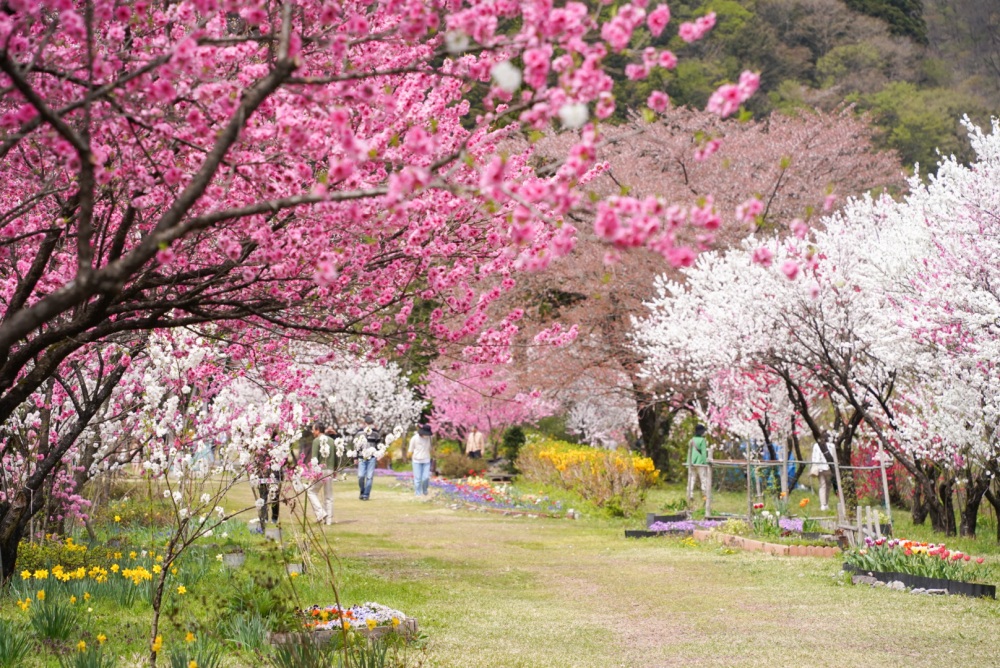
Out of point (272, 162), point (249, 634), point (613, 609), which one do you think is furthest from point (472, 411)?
point (272, 162)

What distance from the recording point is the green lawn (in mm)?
6883

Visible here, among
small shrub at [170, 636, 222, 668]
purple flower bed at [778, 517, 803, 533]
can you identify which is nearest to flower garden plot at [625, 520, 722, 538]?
purple flower bed at [778, 517, 803, 533]

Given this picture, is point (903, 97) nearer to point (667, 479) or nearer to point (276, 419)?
point (667, 479)

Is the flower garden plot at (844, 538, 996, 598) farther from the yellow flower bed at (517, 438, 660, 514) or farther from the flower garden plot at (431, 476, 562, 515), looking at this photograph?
the flower garden plot at (431, 476, 562, 515)

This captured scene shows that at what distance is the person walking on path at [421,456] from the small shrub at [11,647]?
1613 centimetres

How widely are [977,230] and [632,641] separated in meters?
6.31

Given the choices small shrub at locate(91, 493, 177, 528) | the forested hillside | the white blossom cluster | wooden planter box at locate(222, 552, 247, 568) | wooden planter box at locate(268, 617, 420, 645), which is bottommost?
wooden planter box at locate(268, 617, 420, 645)

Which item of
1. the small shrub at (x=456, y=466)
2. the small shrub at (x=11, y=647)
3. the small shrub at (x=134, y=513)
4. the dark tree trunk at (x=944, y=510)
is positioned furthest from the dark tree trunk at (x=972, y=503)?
the small shrub at (x=456, y=466)

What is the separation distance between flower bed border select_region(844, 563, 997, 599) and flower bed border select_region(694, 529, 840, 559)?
239 centimetres

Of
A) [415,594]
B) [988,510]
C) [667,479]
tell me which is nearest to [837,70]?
[667,479]

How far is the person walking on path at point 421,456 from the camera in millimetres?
22141

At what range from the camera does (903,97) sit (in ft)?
146

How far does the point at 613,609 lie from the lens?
9016 millimetres

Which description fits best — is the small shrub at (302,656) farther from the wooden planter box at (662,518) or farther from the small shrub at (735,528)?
the wooden planter box at (662,518)
